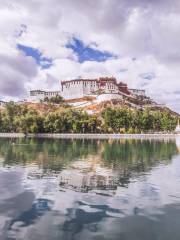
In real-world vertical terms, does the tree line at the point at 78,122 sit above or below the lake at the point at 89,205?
above

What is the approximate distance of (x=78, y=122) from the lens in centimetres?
15612

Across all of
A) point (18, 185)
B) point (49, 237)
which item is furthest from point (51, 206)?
point (18, 185)

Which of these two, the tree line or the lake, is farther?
the tree line

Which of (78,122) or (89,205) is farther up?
(78,122)

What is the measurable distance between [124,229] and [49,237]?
4295 mm

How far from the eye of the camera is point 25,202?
24672 millimetres

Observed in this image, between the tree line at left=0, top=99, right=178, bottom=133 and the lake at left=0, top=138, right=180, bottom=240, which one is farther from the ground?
the tree line at left=0, top=99, right=178, bottom=133

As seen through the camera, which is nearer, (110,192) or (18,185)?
(110,192)

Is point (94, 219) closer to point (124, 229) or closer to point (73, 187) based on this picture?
point (124, 229)

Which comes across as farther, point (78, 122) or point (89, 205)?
point (78, 122)

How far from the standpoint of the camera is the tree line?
153000 mm

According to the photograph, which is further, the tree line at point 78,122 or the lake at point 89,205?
the tree line at point 78,122

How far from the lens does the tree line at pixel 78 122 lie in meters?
153

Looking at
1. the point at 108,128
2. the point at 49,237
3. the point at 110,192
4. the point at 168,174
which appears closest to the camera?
the point at 49,237
